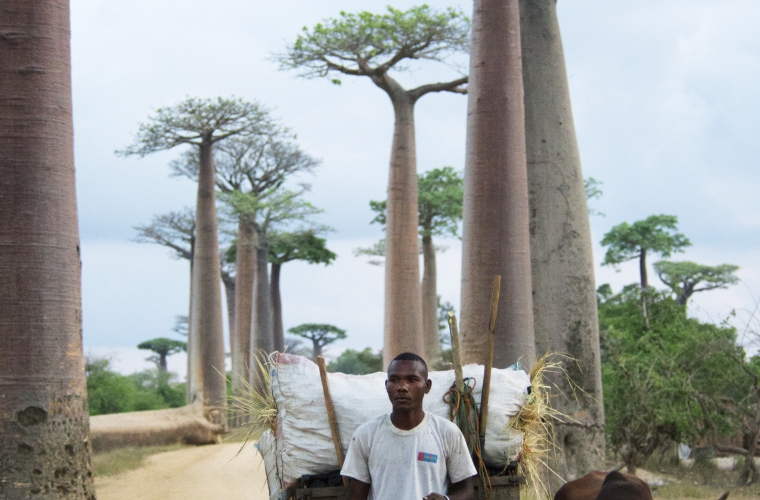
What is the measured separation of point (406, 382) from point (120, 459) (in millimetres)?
11957

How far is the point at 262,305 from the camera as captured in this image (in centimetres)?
2361

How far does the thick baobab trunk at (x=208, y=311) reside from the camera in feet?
64.7

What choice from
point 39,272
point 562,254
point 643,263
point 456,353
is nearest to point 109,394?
point 643,263

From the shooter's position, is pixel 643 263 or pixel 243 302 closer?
pixel 243 302

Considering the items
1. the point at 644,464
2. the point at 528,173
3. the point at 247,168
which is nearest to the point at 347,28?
the point at 528,173

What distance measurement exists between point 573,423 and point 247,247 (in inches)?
684

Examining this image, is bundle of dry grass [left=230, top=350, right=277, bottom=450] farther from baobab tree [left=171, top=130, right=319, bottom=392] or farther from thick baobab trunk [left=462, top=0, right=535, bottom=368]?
baobab tree [left=171, top=130, right=319, bottom=392]

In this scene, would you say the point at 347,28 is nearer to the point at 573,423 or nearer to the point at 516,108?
the point at 516,108

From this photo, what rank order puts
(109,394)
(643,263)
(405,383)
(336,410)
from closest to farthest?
(405,383) → (336,410) → (109,394) → (643,263)

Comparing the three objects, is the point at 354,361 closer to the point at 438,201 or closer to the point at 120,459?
the point at 438,201

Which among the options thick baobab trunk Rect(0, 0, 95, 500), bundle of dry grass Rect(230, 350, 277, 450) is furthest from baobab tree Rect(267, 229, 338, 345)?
bundle of dry grass Rect(230, 350, 277, 450)

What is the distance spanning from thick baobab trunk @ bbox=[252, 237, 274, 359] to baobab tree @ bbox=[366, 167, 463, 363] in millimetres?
3335

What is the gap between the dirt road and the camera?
34.1ft

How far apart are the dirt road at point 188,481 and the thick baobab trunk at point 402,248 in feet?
10.8
